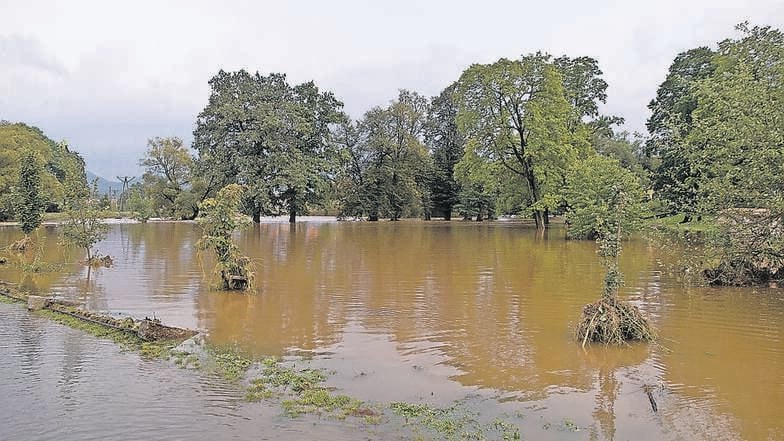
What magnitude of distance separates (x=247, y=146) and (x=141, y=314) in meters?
37.4

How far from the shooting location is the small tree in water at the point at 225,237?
48.6ft

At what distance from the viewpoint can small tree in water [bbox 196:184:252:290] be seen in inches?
584

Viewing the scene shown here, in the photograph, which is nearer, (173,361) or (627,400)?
(627,400)

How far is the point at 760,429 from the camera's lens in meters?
6.18

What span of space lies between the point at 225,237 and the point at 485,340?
25.4 feet

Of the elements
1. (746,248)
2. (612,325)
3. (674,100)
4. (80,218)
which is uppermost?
(674,100)

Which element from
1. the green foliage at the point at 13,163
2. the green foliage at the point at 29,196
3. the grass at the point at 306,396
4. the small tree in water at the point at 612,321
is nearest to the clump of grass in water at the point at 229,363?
the grass at the point at 306,396

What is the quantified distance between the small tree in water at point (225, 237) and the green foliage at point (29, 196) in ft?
35.9

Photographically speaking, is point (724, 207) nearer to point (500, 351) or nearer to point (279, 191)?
point (500, 351)

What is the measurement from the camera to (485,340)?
1007cm

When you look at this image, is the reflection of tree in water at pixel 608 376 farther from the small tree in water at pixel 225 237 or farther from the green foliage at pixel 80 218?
the green foliage at pixel 80 218

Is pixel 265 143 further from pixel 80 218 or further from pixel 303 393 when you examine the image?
pixel 303 393

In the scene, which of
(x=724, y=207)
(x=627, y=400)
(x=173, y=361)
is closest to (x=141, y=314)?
(x=173, y=361)

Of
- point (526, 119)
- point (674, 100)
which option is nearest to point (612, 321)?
point (526, 119)
